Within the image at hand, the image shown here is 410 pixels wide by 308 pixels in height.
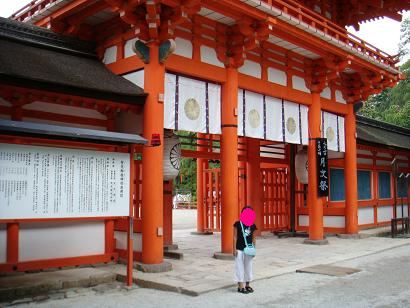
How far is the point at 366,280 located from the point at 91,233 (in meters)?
5.50

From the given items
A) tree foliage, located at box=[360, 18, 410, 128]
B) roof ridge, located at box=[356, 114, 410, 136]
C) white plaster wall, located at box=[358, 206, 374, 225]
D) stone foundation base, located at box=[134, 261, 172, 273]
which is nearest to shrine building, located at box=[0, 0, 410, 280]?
stone foundation base, located at box=[134, 261, 172, 273]

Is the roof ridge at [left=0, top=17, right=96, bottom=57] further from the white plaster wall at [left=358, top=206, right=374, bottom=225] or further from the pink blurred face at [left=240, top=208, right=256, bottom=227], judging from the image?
the white plaster wall at [left=358, top=206, right=374, bottom=225]

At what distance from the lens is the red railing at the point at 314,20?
36.8 feet

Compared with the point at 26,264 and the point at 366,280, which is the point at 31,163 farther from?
the point at 366,280

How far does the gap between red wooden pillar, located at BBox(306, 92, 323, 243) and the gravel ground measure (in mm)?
4635

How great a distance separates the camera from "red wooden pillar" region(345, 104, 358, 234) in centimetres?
1536

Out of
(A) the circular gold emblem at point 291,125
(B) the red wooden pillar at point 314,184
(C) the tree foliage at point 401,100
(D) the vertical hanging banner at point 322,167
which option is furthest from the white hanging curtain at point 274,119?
(C) the tree foliage at point 401,100

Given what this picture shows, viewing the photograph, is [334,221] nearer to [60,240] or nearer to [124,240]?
[124,240]

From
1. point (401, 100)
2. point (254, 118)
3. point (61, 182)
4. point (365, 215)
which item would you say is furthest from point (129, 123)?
point (401, 100)

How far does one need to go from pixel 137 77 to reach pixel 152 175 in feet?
7.25

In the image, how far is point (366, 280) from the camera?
8.51 m

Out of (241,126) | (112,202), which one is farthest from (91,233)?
(241,126)

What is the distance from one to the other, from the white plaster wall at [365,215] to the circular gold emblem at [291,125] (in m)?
6.13

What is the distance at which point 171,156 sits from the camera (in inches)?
416
